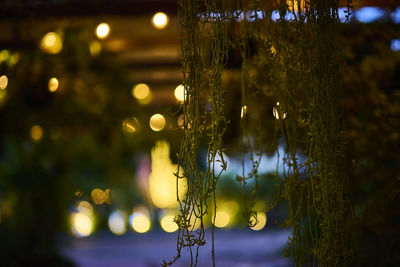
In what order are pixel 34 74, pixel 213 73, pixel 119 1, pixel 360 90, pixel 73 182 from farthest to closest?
pixel 73 182, pixel 34 74, pixel 119 1, pixel 360 90, pixel 213 73

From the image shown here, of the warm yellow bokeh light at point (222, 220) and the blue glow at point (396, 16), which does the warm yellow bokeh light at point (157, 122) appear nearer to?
the blue glow at point (396, 16)

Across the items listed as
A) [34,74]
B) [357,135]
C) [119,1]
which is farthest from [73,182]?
[357,135]

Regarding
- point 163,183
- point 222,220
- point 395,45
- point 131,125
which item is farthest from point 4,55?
point 222,220

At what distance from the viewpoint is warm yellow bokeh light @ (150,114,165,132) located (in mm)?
3121

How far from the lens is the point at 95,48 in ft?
10.6

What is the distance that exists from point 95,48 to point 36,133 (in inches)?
31.1

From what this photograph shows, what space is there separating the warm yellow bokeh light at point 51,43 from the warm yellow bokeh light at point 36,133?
0.57 metres

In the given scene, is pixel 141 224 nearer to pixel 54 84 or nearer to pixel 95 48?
pixel 95 48

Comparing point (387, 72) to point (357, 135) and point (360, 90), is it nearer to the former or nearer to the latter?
point (360, 90)

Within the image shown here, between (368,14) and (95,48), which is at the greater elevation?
(95,48)

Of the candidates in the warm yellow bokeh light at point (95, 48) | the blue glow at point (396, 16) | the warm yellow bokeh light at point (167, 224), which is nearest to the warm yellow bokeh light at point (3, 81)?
the warm yellow bokeh light at point (95, 48)

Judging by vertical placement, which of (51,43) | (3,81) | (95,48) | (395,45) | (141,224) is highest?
(141,224)

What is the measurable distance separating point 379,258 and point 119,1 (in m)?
1.85

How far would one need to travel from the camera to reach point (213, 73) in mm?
1021
